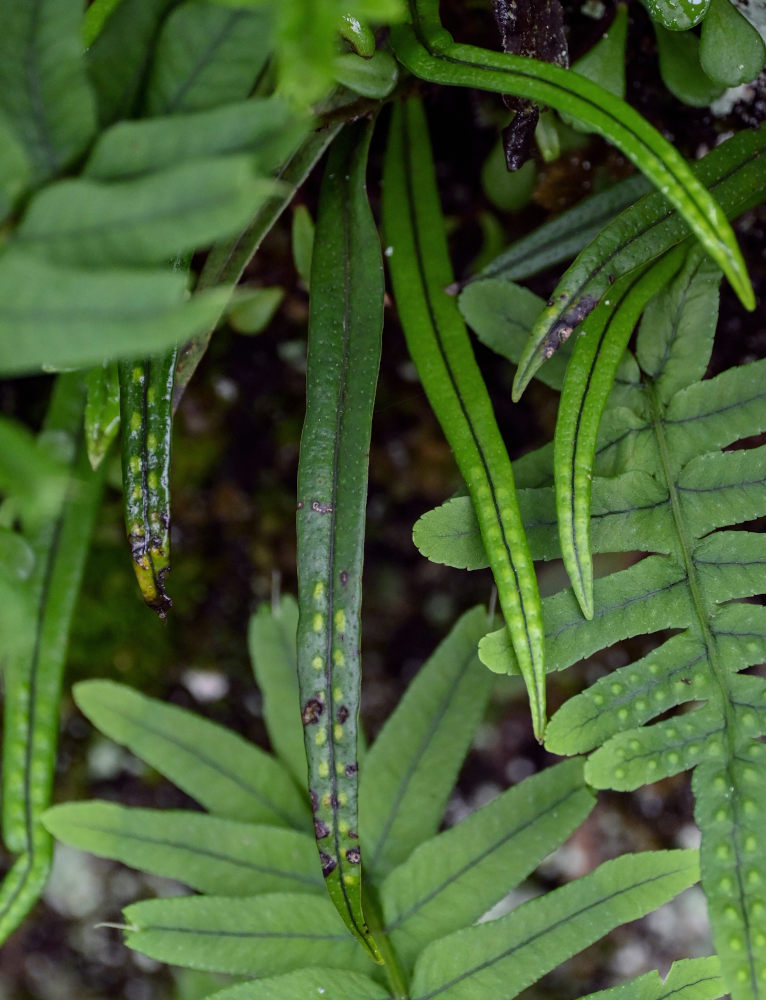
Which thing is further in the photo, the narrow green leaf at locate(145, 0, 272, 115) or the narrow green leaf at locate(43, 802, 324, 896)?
the narrow green leaf at locate(43, 802, 324, 896)

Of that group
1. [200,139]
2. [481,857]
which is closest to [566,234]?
[200,139]

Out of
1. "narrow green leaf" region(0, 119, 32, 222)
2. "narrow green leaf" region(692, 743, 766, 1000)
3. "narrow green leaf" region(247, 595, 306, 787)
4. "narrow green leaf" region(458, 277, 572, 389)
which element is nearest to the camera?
"narrow green leaf" region(0, 119, 32, 222)

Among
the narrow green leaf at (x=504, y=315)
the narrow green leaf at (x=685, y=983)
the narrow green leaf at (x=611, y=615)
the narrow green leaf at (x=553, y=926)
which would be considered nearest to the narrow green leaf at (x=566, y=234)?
the narrow green leaf at (x=504, y=315)

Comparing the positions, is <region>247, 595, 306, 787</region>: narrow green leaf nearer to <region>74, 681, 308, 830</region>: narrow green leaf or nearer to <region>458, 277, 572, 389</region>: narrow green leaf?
<region>74, 681, 308, 830</region>: narrow green leaf

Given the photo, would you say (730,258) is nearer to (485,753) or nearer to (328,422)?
(328,422)

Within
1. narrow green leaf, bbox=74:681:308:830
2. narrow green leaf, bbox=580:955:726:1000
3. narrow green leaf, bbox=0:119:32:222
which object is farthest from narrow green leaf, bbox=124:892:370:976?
narrow green leaf, bbox=0:119:32:222

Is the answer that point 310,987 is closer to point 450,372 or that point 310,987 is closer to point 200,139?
point 450,372

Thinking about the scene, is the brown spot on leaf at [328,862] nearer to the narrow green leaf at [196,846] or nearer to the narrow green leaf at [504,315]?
the narrow green leaf at [196,846]
